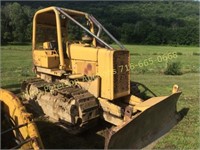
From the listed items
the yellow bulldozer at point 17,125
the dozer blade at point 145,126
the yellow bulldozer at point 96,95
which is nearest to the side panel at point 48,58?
the yellow bulldozer at point 96,95

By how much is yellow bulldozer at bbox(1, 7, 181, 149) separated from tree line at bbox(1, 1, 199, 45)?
35413 millimetres

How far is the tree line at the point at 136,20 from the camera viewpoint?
43375 millimetres

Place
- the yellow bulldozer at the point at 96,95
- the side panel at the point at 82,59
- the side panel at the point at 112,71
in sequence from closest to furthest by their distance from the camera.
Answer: the yellow bulldozer at the point at 96,95 < the side panel at the point at 112,71 < the side panel at the point at 82,59

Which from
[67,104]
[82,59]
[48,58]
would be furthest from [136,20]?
[67,104]

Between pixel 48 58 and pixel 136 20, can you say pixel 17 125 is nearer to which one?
pixel 48 58

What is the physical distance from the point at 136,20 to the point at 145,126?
57.5 meters

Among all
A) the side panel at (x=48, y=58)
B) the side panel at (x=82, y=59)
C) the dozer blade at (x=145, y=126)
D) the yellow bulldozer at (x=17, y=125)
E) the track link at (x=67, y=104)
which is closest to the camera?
the yellow bulldozer at (x=17, y=125)

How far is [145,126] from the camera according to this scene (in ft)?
17.6

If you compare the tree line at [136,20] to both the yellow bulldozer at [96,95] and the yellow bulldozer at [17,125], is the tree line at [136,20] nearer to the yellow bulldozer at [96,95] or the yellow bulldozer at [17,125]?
the yellow bulldozer at [96,95]

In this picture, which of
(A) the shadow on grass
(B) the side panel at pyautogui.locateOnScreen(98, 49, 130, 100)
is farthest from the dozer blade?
(A) the shadow on grass

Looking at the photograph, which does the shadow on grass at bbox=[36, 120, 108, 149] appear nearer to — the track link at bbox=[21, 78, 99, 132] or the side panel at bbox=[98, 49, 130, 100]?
the track link at bbox=[21, 78, 99, 132]

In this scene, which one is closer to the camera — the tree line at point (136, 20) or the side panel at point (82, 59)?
the side panel at point (82, 59)

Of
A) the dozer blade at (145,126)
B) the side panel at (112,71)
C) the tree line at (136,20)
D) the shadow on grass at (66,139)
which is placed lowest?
the shadow on grass at (66,139)

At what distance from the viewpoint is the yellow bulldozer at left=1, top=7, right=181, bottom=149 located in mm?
5340
